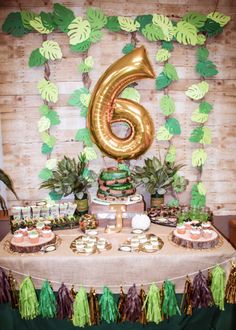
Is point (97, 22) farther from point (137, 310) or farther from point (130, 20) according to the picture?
point (137, 310)

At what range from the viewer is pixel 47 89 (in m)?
2.46

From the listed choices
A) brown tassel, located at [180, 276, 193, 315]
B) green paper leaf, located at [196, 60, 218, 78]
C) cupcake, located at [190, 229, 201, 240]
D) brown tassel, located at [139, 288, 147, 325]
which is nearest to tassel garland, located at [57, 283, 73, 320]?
brown tassel, located at [139, 288, 147, 325]

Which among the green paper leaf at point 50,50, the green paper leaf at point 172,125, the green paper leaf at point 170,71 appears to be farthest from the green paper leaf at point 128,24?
the green paper leaf at point 172,125

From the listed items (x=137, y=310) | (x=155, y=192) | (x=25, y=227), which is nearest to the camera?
(x=137, y=310)

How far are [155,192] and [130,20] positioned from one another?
1267 millimetres

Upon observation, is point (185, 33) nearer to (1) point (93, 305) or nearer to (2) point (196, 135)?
(2) point (196, 135)

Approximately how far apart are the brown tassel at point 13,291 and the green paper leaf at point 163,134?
1.44m

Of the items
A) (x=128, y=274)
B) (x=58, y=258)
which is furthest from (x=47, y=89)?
(x=128, y=274)

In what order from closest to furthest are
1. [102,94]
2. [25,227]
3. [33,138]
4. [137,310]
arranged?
[137,310]
[25,227]
[102,94]
[33,138]

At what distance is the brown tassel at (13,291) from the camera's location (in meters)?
1.79

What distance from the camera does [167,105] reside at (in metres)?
2.52

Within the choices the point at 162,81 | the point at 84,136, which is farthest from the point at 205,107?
the point at 84,136

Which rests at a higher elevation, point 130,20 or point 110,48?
point 130,20

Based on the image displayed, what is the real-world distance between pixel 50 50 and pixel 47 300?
1699 mm
